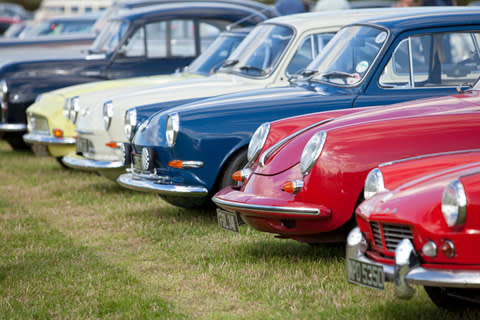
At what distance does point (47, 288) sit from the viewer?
195 inches

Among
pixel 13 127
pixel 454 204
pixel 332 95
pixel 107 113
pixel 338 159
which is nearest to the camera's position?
pixel 454 204

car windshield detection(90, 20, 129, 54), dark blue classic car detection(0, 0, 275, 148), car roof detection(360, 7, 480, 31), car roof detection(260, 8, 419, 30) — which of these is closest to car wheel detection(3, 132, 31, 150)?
dark blue classic car detection(0, 0, 275, 148)

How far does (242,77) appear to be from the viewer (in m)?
Answer: 7.92

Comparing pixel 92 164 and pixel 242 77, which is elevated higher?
pixel 242 77

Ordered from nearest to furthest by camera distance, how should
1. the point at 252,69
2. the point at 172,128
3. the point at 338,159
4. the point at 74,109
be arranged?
1. the point at 338,159
2. the point at 172,128
3. the point at 252,69
4. the point at 74,109

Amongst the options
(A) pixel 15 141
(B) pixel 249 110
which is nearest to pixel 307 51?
(B) pixel 249 110

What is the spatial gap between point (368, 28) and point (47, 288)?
10.4 feet

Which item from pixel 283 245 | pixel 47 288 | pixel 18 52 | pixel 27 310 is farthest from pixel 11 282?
pixel 18 52

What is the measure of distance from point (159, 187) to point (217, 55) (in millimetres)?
3252

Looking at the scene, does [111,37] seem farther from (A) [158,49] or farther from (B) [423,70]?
(B) [423,70]

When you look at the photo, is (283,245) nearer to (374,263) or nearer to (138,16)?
(374,263)

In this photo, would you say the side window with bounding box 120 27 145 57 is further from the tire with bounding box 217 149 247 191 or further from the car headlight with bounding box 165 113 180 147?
the tire with bounding box 217 149 247 191

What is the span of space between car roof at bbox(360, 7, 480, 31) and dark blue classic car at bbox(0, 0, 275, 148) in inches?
180

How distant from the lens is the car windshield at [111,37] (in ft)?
35.9
